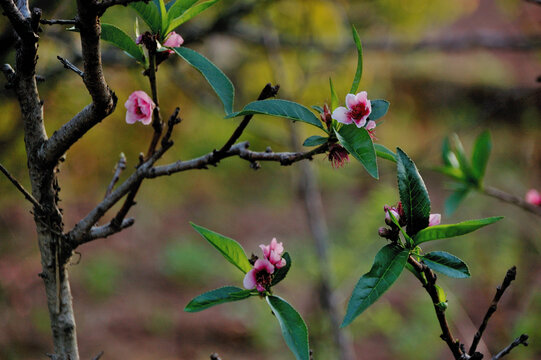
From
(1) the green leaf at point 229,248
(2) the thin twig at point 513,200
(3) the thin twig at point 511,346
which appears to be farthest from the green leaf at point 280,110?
(2) the thin twig at point 513,200

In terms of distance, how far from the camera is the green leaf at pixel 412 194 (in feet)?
1.74

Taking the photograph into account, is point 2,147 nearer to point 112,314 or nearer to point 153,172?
point 153,172

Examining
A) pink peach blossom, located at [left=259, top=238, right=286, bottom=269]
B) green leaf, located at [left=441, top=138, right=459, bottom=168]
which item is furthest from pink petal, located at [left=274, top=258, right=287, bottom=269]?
green leaf, located at [left=441, top=138, right=459, bottom=168]

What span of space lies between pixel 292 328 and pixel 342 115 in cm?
25

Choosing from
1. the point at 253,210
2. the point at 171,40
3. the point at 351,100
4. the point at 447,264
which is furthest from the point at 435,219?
the point at 253,210

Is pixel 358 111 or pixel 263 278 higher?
pixel 358 111

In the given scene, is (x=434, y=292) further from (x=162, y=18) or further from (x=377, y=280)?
(x=162, y=18)

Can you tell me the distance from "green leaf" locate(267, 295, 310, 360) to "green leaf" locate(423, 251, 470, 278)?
16 centimetres

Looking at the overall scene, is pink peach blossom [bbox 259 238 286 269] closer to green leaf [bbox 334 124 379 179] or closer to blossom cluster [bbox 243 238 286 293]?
blossom cluster [bbox 243 238 286 293]

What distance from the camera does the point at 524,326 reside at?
2842 millimetres

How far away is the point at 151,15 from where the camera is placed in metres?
0.61

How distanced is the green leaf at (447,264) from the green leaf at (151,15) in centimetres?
45

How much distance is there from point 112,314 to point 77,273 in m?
0.56

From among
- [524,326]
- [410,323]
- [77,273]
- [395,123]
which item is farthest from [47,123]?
[395,123]
